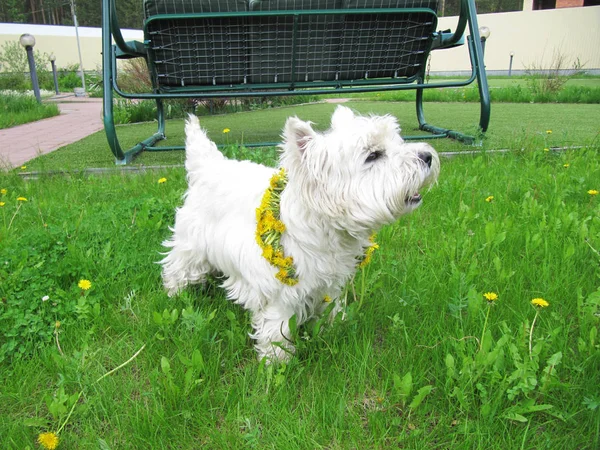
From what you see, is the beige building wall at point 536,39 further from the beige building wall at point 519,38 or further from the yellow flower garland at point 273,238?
the yellow flower garland at point 273,238

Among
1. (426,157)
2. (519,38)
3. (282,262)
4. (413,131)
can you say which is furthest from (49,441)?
(519,38)

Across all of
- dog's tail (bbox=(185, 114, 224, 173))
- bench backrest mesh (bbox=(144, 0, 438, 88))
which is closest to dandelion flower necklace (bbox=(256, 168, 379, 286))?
dog's tail (bbox=(185, 114, 224, 173))

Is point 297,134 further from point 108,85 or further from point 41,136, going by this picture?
point 41,136

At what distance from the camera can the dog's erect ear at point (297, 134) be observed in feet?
5.34

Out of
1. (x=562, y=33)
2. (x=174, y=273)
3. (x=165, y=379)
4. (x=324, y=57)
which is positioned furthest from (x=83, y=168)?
(x=562, y=33)

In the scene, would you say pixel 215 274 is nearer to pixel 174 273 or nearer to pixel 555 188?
pixel 174 273

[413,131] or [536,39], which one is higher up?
[536,39]

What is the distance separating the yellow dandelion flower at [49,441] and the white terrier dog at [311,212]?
784 mm

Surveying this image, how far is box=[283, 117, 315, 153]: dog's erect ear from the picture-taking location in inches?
64.1

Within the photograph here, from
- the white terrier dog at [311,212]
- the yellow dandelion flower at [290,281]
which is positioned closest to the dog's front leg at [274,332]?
the white terrier dog at [311,212]

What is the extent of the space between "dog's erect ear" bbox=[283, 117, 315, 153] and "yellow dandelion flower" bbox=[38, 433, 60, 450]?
124 cm

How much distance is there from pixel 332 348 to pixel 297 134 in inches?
33.5

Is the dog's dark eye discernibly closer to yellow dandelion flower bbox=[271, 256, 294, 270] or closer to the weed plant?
yellow dandelion flower bbox=[271, 256, 294, 270]

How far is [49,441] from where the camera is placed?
4.68 feet
